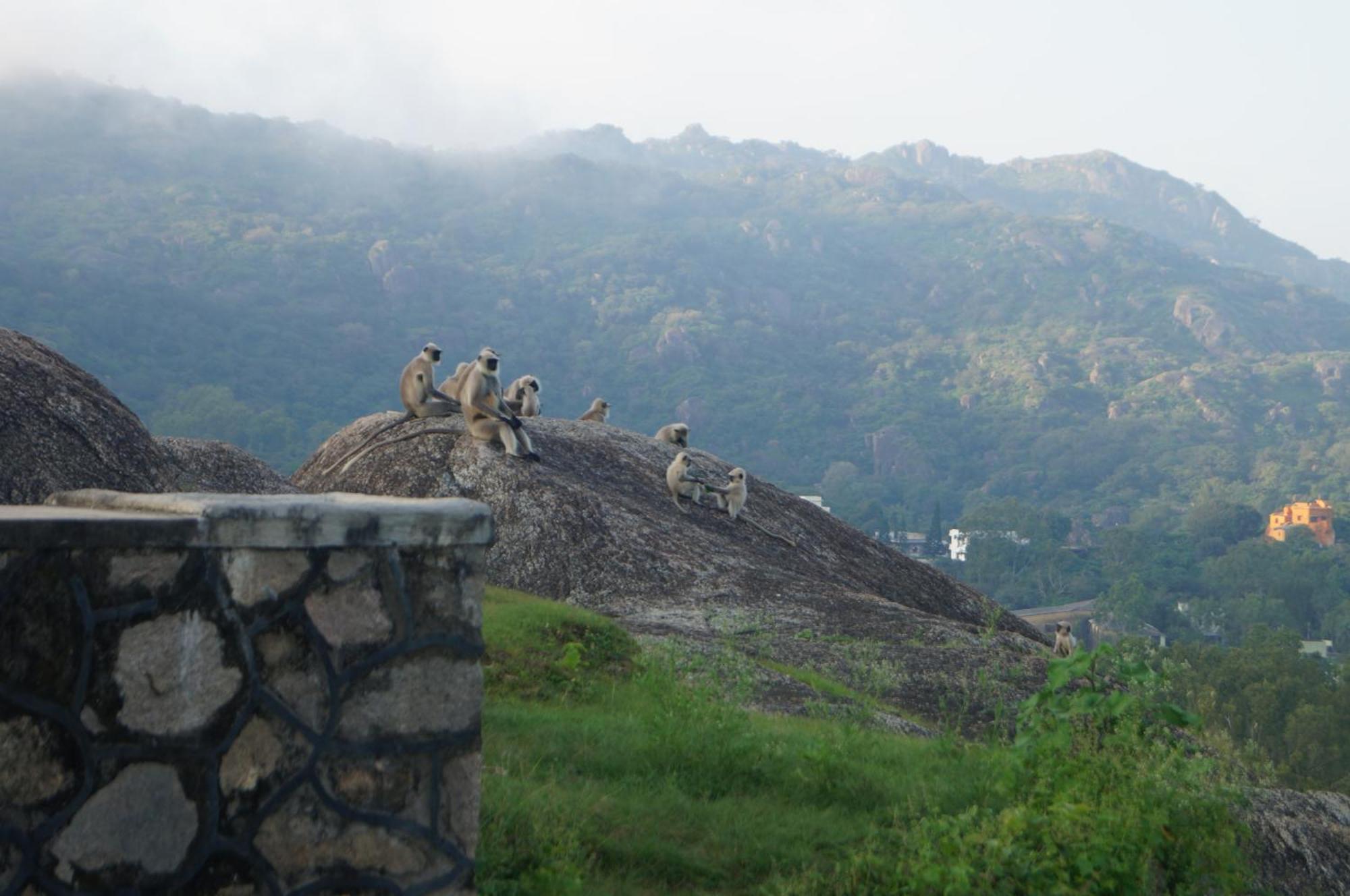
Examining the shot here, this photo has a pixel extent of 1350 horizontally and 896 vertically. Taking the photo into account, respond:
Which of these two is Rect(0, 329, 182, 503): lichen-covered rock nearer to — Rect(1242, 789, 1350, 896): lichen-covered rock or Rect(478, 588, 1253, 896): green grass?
Rect(478, 588, 1253, 896): green grass

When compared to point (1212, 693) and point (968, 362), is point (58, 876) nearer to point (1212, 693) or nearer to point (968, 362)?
point (1212, 693)

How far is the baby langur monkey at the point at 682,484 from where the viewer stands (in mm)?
16266

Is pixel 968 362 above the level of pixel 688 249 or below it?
below

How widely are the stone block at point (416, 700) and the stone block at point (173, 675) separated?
1.36ft

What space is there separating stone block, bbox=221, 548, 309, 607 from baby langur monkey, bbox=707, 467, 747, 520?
12.1 m

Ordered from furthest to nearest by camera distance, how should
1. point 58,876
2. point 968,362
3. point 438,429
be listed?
point 968,362
point 438,429
point 58,876

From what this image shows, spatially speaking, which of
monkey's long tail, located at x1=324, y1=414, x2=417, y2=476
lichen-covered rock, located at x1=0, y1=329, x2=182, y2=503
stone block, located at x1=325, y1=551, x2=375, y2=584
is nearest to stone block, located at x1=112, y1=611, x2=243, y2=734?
stone block, located at x1=325, y1=551, x2=375, y2=584

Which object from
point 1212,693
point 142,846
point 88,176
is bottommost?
point 1212,693

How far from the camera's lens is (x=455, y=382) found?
58.0ft

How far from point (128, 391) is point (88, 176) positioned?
5725cm

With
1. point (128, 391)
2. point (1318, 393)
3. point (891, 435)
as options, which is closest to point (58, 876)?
point (128, 391)

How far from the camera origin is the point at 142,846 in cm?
417

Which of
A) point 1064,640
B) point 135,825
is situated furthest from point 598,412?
point 135,825

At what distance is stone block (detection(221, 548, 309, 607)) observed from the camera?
14.3 feet
